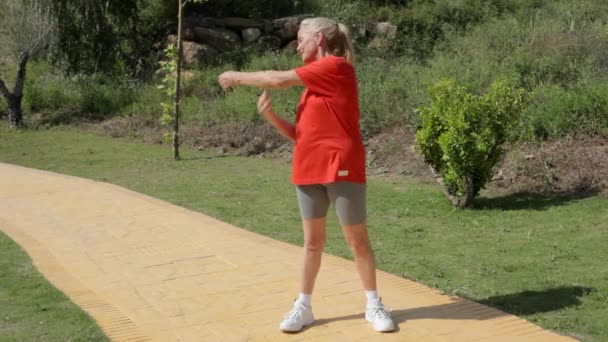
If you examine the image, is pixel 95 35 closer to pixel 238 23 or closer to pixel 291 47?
pixel 238 23

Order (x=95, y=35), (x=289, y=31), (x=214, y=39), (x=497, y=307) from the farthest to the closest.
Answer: (x=289, y=31) → (x=214, y=39) → (x=95, y=35) → (x=497, y=307)

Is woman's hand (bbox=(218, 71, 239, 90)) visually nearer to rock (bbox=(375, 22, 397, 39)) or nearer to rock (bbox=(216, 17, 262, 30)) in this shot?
rock (bbox=(375, 22, 397, 39))

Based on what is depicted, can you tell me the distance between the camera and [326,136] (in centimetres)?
459

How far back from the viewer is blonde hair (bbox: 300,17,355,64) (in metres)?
4.58

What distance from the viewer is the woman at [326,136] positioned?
14.8 ft

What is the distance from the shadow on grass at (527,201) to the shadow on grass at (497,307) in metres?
3.00

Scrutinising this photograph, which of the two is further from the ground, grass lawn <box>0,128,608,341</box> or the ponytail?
the ponytail

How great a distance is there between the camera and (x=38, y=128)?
16625mm

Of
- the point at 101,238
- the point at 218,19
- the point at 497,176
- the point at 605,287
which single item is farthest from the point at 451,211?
the point at 218,19

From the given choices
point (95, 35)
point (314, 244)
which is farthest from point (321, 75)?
point (95, 35)

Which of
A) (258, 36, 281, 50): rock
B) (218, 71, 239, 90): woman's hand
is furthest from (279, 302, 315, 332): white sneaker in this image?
(258, 36, 281, 50): rock

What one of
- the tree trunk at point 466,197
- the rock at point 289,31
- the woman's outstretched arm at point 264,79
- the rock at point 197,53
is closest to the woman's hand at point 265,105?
the woman's outstretched arm at point 264,79

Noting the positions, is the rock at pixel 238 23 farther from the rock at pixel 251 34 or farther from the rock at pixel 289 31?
the rock at pixel 289 31

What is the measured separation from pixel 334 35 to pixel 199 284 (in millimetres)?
2254
